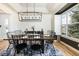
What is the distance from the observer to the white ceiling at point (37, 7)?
3344mm

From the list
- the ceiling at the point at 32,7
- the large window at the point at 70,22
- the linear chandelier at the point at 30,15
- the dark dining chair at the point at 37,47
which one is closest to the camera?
the ceiling at the point at 32,7

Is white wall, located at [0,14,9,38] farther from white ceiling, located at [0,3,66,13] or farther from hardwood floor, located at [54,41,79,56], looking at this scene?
hardwood floor, located at [54,41,79,56]

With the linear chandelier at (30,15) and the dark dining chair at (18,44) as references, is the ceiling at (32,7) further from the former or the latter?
the dark dining chair at (18,44)

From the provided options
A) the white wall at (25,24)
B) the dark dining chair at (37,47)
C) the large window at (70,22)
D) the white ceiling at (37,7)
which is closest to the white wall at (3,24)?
the white wall at (25,24)

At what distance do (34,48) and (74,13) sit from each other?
146 centimetres

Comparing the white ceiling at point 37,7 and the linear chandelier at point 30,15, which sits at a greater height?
Answer: the white ceiling at point 37,7

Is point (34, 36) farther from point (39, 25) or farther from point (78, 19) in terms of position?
point (78, 19)

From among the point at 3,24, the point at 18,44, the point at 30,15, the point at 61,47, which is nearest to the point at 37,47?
the point at 18,44

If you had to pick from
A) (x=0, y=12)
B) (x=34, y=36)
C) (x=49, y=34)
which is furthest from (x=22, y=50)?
(x=0, y=12)

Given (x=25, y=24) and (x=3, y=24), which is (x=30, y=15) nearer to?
(x=25, y=24)

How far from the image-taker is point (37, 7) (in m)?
3.50

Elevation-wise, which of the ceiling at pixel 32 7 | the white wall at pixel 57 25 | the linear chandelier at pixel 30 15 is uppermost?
the ceiling at pixel 32 7

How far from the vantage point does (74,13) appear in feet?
12.5

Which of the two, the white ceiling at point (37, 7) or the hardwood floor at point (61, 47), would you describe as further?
the hardwood floor at point (61, 47)
